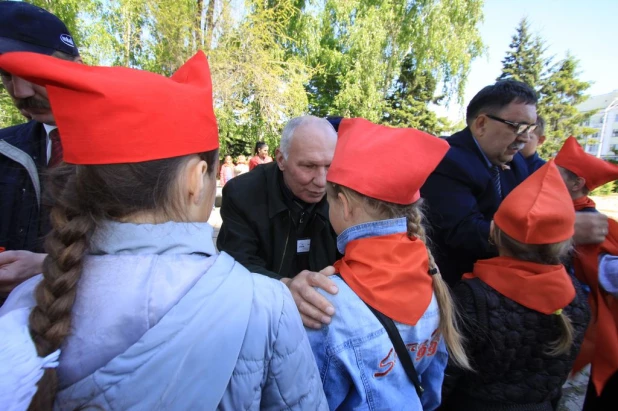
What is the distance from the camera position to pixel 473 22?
17.2 meters

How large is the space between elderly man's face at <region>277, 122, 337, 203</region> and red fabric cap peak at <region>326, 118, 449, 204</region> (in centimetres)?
81

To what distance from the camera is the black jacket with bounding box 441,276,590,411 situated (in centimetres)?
148

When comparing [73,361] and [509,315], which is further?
[509,315]

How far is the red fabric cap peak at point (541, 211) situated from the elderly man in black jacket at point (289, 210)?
3.49 ft

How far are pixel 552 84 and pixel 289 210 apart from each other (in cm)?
3265

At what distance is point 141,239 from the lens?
0.82 metres

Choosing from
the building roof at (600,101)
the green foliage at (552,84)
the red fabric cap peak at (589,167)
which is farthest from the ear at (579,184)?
the building roof at (600,101)

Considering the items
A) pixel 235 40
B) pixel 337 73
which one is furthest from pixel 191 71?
pixel 337 73

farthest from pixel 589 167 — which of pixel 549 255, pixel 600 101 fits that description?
pixel 600 101

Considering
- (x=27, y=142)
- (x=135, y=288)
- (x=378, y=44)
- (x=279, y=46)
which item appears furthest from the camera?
(x=378, y=44)

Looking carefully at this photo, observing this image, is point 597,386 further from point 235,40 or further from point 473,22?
point 473,22

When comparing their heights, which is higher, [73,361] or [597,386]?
[73,361]

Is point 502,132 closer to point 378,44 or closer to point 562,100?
point 378,44

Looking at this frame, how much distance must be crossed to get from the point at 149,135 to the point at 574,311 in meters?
1.89
